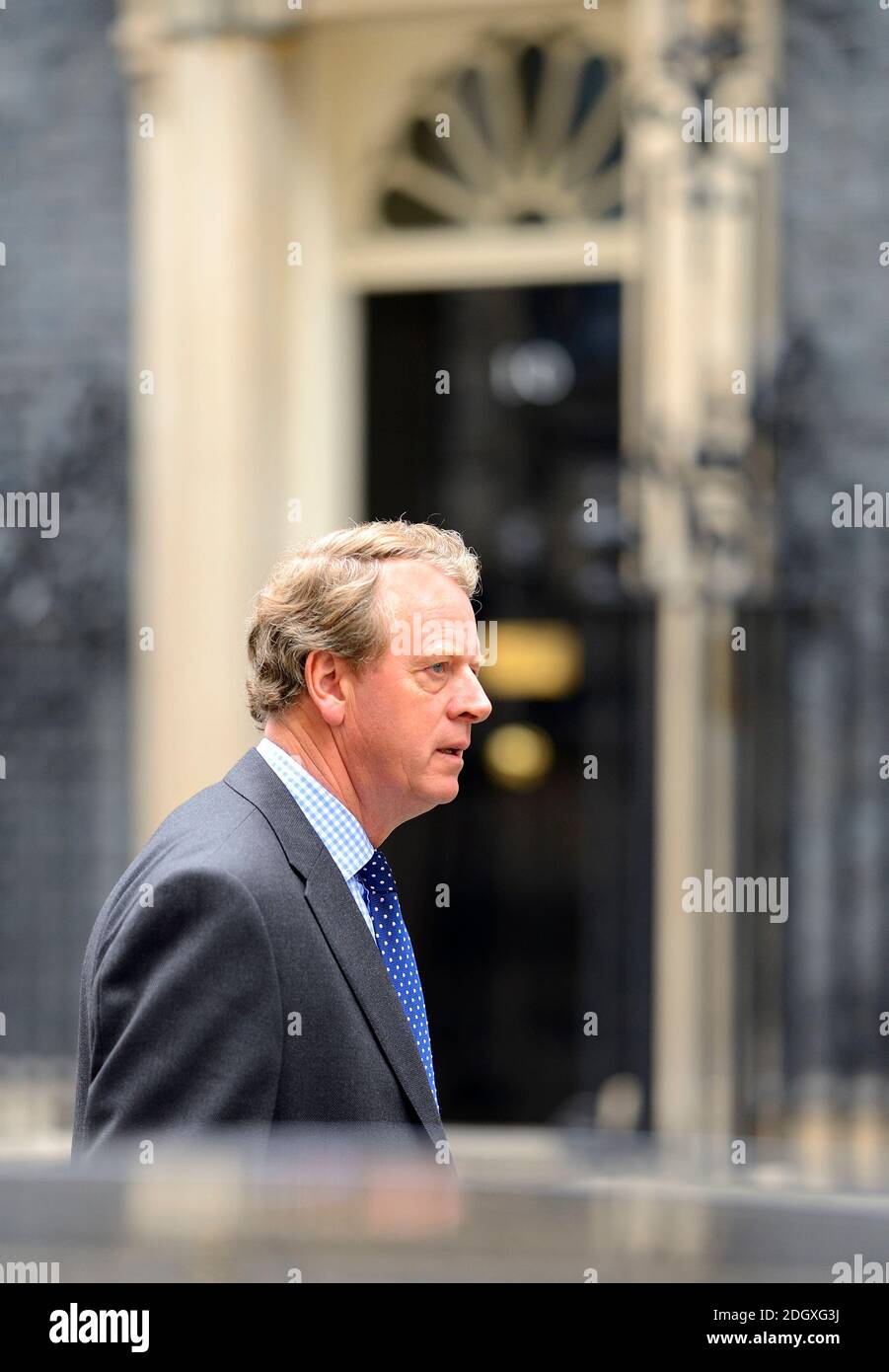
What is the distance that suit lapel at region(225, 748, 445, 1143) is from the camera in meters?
2.18

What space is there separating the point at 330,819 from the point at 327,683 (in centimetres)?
19

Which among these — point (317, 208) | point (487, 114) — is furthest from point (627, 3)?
point (317, 208)

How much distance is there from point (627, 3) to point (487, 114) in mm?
716

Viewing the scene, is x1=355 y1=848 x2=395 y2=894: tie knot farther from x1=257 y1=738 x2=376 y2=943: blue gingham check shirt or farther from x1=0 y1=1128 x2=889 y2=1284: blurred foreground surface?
x1=0 y1=1128 x2=889 y2=1284: blurred foreground surface

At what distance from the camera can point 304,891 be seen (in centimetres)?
218

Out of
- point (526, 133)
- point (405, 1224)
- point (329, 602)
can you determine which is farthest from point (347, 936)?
point (526, 133)

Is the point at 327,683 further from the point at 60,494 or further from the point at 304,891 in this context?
the point at 60,494

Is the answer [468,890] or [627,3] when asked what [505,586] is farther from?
[627,3]

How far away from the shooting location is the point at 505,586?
7055 millimetres

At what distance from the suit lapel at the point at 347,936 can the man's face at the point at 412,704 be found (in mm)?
152

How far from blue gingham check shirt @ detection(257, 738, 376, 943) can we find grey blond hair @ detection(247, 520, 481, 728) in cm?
12

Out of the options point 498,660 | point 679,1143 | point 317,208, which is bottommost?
point 679,1143

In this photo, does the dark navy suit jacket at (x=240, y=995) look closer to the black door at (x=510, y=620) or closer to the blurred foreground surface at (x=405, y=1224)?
the blurred foreground surface at (x=405, y=1224)
